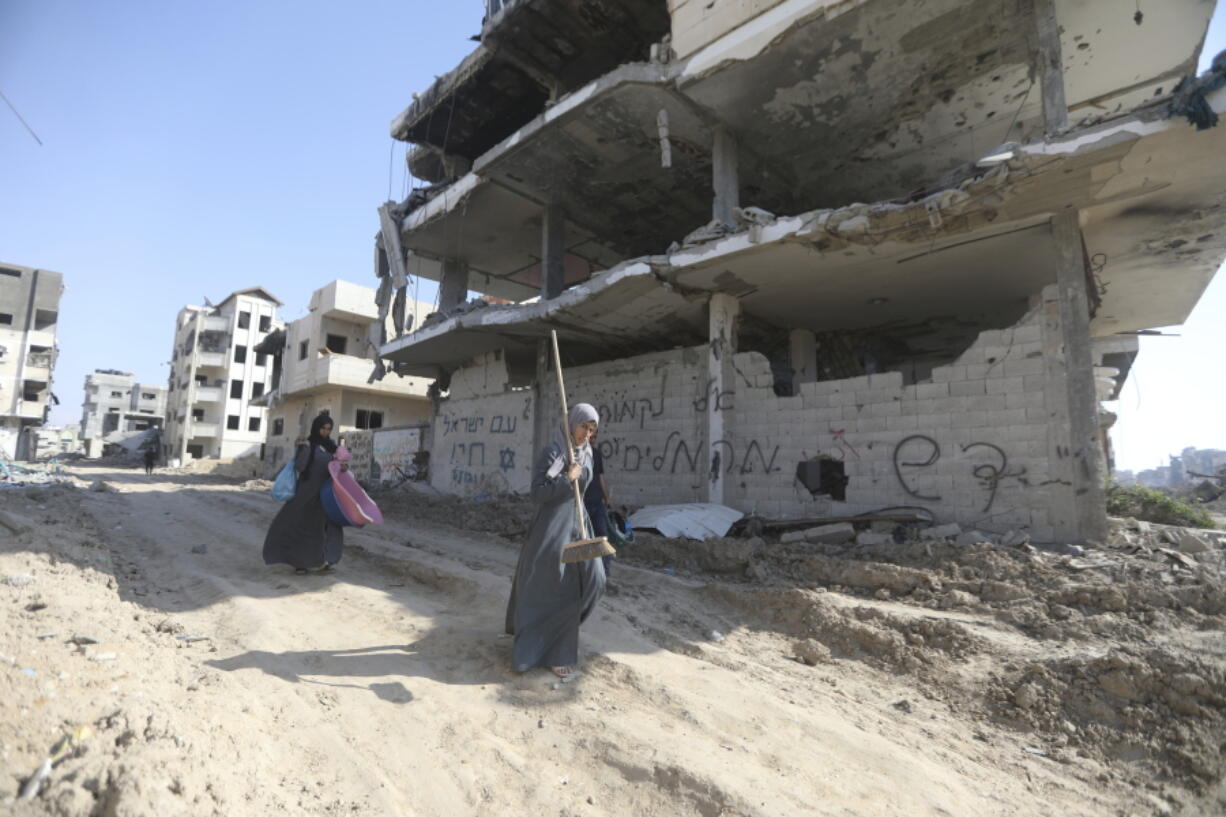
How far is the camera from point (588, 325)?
11.0m

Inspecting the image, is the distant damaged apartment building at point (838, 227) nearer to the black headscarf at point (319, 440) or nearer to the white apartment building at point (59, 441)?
the black headscarf at point (319, 440)

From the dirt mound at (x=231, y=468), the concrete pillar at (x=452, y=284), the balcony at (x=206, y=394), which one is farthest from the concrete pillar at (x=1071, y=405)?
the balcony at (x=206, y=394)

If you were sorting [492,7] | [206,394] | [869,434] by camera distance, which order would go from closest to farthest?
1. [869,434]
2. [492,7]
3. [206,394]

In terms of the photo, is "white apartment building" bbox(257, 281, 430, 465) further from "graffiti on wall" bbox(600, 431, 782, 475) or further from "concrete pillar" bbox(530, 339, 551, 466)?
"graffiti on wall" bbox(600, 431, 782, 475)

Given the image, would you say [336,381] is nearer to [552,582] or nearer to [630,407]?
[630,407]

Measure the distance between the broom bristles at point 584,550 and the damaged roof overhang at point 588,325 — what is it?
6.04 m

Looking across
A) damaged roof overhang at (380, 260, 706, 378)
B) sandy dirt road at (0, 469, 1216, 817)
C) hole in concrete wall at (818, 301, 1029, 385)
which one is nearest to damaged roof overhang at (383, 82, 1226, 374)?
damaged roof overhang at (380, 260, 706, 378)

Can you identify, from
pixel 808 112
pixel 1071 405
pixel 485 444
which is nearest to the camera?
pixel 1071 405

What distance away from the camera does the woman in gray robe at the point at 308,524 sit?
566cm

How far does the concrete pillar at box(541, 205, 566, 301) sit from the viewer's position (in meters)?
12.1

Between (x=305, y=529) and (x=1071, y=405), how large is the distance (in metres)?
7.99

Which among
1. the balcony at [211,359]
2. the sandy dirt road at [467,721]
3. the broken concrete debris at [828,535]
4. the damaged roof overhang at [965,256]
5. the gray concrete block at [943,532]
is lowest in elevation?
the sandy dirt road at [467,721]

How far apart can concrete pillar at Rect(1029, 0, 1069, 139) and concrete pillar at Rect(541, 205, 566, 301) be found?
819 centimetres


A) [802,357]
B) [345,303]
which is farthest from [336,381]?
[802,357]
